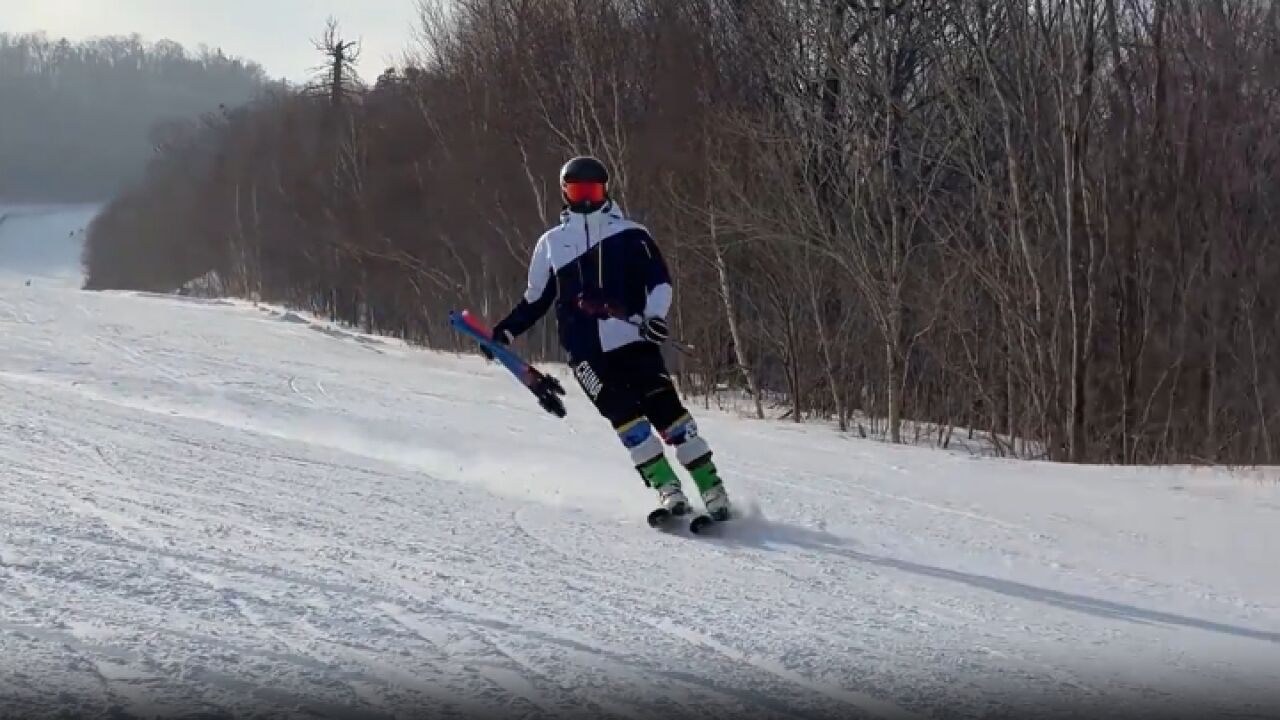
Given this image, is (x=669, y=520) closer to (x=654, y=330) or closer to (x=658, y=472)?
(x=658, y=472)

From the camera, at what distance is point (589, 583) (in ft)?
17.1

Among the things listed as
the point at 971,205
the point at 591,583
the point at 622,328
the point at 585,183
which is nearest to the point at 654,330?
the point at 622,328

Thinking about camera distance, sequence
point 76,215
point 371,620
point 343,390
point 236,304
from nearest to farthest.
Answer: point 371,620
point 343,390
point 236,304
point 76,215

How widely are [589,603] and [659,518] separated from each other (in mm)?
1634

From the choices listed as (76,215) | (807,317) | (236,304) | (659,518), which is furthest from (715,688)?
(76,215)

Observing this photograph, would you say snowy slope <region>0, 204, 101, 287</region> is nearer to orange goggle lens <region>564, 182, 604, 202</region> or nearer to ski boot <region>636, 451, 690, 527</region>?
orange goggle lens <region>564, 182, 604, 202</region>

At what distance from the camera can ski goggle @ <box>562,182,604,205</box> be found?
21.8 ft

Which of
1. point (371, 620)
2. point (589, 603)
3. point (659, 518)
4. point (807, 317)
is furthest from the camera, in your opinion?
point (807, 317)

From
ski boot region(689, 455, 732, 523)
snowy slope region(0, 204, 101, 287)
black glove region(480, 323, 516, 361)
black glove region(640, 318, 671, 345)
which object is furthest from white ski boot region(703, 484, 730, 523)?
snowy slope region(0, 204, 101, 287)

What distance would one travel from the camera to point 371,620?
4.42 metres

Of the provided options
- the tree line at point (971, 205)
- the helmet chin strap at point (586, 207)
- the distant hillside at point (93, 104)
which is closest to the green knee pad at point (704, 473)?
the helmet chin strap at point (586, 207)

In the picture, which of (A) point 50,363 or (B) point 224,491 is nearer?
(B) point 224,491

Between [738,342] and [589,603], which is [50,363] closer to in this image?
[738,342]

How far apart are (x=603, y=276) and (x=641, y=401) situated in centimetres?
70
